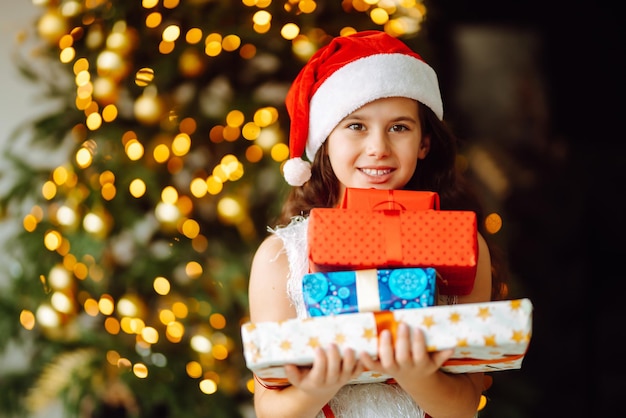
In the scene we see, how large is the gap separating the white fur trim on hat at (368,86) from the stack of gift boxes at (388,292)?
0.66 feet

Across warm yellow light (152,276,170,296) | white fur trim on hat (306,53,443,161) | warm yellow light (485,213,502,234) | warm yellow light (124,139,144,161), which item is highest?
white fur trim on hat (306,53,443,161)

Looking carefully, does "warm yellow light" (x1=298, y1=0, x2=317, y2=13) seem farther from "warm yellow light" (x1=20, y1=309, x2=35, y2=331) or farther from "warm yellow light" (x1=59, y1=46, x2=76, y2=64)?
"warm yellow light" (x1=20, y1=309, x2=35, y2=331)

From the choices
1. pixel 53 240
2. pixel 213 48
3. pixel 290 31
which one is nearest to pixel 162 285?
pixel 53 240

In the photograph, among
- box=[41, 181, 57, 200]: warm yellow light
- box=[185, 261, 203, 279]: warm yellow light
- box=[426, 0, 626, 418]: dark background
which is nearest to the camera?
box=[185, 261, 203, 279]: warm yellow light

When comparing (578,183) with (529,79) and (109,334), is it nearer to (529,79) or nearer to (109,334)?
(529,79)

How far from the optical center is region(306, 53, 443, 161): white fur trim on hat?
1.15 metres

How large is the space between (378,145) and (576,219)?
166 cm

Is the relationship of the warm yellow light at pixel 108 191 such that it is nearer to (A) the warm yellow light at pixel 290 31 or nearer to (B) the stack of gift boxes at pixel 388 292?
(A) the warm yellow light at pixel 290 31

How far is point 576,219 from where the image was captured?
2.54 m

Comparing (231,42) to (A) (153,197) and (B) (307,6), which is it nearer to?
(B) (307,6)

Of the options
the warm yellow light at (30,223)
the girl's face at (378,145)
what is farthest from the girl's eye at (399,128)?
the warm yellow light at (30,223)

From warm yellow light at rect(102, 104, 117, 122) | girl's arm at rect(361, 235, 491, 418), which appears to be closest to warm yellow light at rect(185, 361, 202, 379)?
warm yellow light at rect(102, 104, 117, 122)

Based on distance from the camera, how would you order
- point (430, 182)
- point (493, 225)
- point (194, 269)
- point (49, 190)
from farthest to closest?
1. point (493, 225)
2. point (49, 190)
3. point (194, 269)
4. point (430, 182)

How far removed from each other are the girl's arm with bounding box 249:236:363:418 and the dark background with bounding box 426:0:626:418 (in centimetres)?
150
